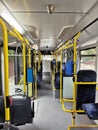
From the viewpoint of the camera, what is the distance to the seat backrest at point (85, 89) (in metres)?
2.89

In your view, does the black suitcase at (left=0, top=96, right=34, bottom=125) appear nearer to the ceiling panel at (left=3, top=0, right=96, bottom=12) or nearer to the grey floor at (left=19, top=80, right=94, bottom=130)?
the grey floor at (left=19, top=80, right=94, bottom=130)

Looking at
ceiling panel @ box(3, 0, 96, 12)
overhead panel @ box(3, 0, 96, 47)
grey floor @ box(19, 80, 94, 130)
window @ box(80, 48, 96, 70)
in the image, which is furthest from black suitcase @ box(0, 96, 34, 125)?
window @ box(80, 48, 96, 70)

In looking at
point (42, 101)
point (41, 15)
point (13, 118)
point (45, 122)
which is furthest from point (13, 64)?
point (41, 15)

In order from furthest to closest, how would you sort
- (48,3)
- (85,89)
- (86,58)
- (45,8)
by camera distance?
(86,58)
(85,89)
(45,8)
(48,3)

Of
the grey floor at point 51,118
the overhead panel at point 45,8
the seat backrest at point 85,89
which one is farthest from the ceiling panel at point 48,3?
the grey floor at point 51,118

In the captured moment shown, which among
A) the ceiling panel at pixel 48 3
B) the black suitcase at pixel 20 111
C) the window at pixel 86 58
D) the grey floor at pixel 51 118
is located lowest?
the grey floor at pixel 51 118

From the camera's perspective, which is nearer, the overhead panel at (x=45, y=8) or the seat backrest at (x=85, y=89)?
the overhead panel at (x=45, y=8)

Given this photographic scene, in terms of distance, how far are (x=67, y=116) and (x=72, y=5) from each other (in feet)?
10.1

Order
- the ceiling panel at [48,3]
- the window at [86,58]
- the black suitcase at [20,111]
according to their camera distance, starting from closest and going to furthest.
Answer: the ceiling panel at [48,3], the black suitcase at [20,111], the window at [86,58]

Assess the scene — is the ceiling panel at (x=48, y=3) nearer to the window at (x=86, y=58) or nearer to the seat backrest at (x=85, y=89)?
the seat backrest at (x=85, y=89)

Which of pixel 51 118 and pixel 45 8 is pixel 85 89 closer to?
pixel 51 118

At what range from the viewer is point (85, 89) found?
117 inches

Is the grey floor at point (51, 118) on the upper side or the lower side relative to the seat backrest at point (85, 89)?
lower

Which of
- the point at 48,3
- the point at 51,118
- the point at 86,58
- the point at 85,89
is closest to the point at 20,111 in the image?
the point at 85,89
